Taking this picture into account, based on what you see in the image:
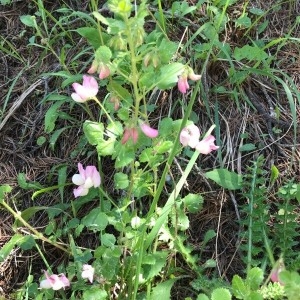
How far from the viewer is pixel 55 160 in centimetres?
231

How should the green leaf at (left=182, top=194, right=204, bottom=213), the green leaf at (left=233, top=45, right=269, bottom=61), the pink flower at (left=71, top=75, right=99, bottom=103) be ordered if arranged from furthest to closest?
the green leaf at (left=233, top=45, right=269, bottom=61) → the green leaf at (left=182, top=194, right=204, bottom=213) → the pink flower at (left=71, top=75, right=99, bottom=103)

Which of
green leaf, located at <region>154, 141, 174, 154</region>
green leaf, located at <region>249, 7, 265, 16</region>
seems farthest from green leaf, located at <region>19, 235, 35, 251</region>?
green leaf, located at <region>249, 7, 265, 16</region>

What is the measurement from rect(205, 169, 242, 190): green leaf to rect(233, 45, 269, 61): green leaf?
510 mm

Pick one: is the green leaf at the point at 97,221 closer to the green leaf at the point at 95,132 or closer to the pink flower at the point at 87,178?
the pink flower at the point at 87,178

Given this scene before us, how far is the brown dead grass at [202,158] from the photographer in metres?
2.10

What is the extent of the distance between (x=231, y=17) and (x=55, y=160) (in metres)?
0.95

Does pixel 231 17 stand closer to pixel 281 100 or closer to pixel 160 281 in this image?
pixel 281 100

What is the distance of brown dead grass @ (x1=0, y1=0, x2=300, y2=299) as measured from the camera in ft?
6.88

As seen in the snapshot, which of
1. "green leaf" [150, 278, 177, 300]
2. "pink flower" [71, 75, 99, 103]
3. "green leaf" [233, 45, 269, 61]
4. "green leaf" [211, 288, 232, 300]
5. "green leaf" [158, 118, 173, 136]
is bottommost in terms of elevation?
"green leaf" [150, 278, 177, 300]

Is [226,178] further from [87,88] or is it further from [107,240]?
[87,88]

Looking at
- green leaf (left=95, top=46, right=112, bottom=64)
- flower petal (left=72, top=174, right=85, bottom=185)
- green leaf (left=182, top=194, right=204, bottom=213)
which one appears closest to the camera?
green leaf (left=95, top=46, right=112, bottom=64)

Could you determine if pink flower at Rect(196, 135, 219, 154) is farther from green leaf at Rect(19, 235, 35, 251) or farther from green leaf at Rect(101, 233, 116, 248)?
green leaf at Rect(19, 235, 35, 251)

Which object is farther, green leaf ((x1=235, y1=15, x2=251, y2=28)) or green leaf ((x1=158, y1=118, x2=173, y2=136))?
green leaf ((x1=235, y1=15, x2=251, y2=28))

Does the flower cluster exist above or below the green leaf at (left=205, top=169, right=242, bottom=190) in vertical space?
above
